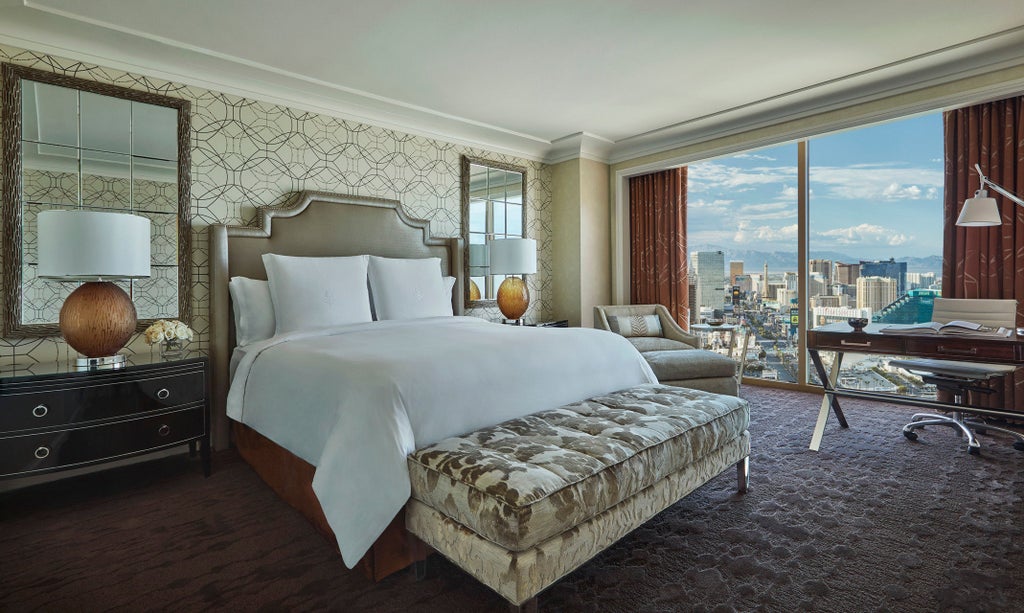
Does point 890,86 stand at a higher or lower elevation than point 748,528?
higher

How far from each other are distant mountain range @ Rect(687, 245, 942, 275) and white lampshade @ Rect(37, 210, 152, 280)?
493 centimetres

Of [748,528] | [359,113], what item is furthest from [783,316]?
[359,113]

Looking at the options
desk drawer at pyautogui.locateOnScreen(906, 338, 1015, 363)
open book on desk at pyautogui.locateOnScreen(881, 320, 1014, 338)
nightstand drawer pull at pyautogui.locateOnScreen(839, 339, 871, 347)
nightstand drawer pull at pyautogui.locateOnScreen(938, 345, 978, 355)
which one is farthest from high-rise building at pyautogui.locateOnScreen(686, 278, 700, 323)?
nightstand drawer pull at pyautogui.locateOnScreen(938, 345, 978, 355)

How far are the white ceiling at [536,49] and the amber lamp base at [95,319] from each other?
1.51 m

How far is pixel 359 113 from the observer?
4176 millimetres

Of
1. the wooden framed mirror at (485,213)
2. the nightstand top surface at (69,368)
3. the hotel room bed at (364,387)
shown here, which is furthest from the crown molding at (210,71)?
the nightstand top surface at (69,368)

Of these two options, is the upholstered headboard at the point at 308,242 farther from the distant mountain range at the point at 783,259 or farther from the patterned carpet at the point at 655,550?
the distant mountain range at the point at 783,259

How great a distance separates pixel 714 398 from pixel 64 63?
4.06 meters

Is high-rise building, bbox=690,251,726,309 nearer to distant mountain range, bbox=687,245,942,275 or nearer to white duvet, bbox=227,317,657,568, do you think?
distant mountain range, bbox=687,245,942,275

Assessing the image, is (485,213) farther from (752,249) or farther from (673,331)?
(752,249)

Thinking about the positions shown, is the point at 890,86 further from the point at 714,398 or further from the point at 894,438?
the point at 714,398

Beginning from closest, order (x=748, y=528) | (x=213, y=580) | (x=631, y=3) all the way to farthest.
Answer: (x=213, y=580) < (x=748, y=528) < (x=631, y=3)

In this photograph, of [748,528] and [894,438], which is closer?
[748,528]

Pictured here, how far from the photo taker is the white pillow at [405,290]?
3707 mm
